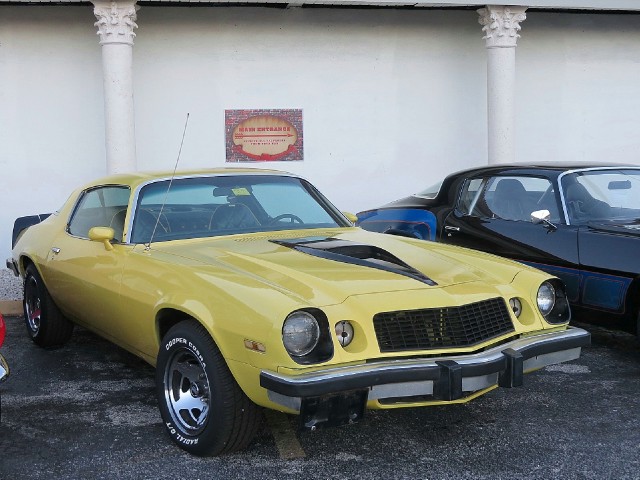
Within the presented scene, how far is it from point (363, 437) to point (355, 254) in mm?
945

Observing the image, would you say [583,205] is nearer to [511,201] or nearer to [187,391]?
[511,201]

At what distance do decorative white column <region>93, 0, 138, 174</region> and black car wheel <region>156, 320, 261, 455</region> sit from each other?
21.7 ft

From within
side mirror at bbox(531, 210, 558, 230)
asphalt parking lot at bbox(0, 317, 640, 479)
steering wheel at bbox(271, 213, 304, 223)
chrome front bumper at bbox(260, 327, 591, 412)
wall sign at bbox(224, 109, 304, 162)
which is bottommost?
asphalt parking lot at bbox(0, 317, 640, 479)

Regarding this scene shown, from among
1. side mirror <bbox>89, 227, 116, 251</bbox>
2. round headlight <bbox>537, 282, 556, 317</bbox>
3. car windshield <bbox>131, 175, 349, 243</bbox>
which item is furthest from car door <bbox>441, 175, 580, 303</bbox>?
side mirror <bbox>89, 227, 116, 251</bbox>

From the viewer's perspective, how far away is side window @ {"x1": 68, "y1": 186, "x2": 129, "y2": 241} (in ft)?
16.8

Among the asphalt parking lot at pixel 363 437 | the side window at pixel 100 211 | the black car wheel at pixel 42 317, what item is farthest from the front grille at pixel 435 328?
the black car wheel at pixel 42 317

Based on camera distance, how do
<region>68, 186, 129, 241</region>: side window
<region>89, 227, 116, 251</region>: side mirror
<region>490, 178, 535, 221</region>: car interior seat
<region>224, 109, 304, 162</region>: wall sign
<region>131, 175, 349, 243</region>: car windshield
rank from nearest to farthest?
<region>89, 227, 116, 251</region>: side mirror < <region>131, 175, 349, 243</region>: car windshield < <region>68, 186, 129, 241</region>: side window < <region>490, 178, 535, 221</region>: car interior seat < <region>224, 109, 304, 162</region>: wall sign

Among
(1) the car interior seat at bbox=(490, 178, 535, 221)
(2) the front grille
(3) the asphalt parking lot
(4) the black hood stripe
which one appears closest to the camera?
(2) the front grille

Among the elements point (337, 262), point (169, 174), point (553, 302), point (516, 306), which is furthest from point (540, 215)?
point (169, 174)

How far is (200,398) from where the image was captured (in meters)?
3.92

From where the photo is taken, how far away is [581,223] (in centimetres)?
582

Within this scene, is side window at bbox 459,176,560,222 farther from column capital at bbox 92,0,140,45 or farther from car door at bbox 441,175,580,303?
column capital at bbox 92,0,140,45

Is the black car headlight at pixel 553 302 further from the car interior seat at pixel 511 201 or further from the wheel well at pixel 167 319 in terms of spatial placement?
the car interior seat at pixel 511 201

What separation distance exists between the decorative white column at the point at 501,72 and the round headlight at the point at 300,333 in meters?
8.13
